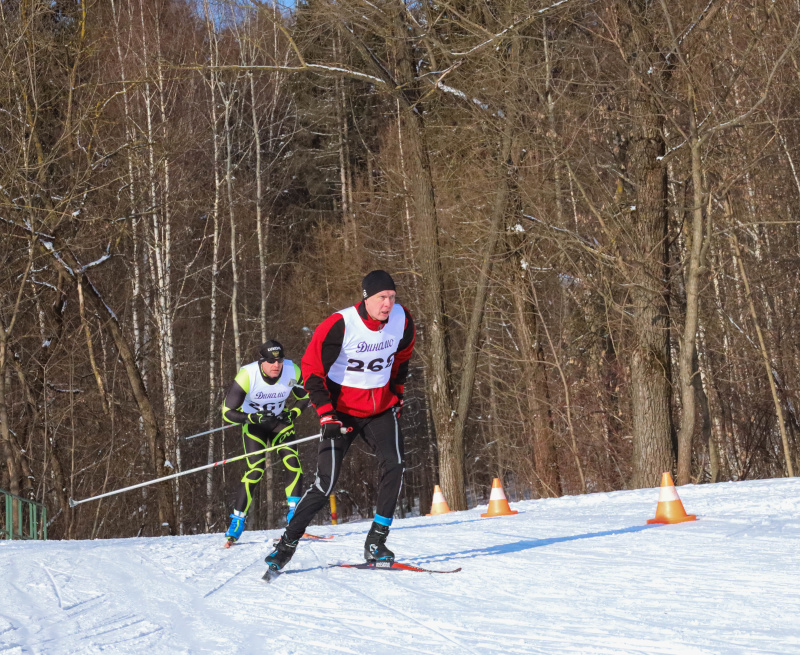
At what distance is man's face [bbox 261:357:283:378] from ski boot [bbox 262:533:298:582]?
11.4 ft

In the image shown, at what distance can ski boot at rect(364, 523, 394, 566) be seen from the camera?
5.70 meters

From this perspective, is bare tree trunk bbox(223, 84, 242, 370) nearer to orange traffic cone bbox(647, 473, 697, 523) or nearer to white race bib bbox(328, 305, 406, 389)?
orange traffic cone bbox(647, 473, 697, 523)

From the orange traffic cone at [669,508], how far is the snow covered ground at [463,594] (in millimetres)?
156

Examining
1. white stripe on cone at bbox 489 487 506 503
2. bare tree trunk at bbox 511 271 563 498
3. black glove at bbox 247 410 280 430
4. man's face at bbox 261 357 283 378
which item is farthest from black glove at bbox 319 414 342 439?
bare tree trunk at bbox 511 271 563 498

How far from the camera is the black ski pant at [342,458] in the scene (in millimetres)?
5676

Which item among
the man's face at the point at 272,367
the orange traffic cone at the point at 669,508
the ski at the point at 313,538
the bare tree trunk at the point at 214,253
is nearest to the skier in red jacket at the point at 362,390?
the orange traffic cone at the point at 669,508

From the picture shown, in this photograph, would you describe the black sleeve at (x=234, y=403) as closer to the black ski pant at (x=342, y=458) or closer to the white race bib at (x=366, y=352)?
the black ski pant at (x=342, y=458)

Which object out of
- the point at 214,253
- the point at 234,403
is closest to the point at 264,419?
the point at 234,403

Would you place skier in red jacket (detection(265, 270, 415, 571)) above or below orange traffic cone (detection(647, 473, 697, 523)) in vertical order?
above

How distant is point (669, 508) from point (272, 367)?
12.9 feet

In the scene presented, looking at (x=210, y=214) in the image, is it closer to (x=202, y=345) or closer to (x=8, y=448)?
(x=202, y=345)

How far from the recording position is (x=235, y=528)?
8617 mm

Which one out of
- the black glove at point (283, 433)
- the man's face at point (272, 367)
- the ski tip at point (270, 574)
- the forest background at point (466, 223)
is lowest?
the ski tip at point (270, 574)

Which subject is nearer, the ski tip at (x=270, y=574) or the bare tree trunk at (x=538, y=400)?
the ski tip at (x=270, y=574)
